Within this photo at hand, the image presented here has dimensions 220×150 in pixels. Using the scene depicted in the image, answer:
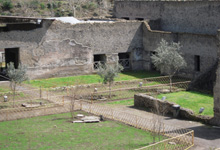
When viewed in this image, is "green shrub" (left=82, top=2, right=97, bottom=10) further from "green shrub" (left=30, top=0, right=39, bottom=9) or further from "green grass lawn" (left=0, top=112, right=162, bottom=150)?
"green grass lawn" (left=0, top=112, right=162, bottom=150)

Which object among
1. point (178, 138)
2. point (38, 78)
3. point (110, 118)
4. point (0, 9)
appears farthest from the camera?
point (0, 9)

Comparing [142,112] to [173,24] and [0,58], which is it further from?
[0,58]

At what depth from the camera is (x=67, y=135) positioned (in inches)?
788

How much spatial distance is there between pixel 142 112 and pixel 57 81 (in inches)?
429

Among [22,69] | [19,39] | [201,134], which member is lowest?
[201,134]

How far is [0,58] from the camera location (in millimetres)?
44812

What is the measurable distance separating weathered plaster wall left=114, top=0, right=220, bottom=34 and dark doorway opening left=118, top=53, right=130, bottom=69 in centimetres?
418

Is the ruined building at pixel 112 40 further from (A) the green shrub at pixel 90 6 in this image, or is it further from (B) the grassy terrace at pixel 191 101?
(A) the green shrub at pixel 90 6

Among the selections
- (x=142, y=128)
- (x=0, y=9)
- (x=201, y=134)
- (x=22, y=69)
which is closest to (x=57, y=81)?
(x=22, y=69)

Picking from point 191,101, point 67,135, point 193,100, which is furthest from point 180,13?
point 67,135

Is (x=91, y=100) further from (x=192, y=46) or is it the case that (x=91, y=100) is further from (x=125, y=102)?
(x=192, y=46)

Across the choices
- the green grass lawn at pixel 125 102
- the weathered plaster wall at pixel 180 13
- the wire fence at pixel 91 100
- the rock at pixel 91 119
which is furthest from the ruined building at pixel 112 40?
the rock at pixel 91 119

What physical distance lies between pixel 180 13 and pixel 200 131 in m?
19.5

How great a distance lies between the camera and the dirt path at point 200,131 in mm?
18375
